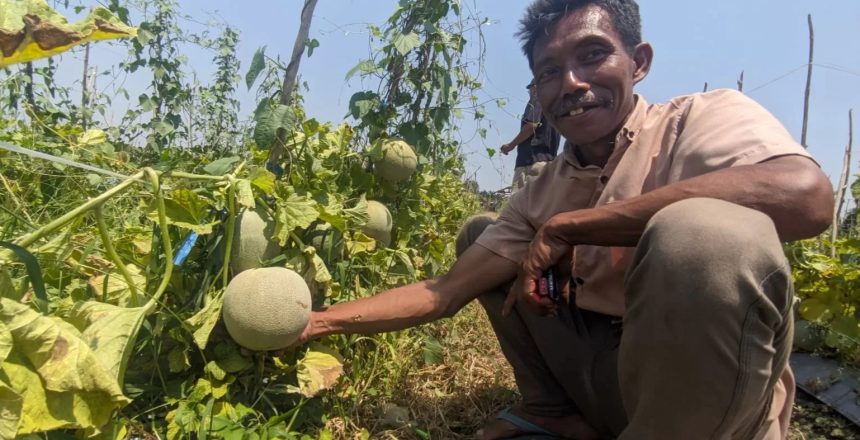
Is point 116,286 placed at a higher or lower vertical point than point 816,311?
higher

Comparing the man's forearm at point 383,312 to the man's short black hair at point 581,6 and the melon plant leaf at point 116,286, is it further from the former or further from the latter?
the man's short black hair at point 581,6

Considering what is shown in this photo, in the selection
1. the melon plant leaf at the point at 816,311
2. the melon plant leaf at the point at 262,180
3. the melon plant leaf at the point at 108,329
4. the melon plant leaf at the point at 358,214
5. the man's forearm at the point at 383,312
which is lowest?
the melon plant leaf at the point at 816,311

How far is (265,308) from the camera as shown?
158cm

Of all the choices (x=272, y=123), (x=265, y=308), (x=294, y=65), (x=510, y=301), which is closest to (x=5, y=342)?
(x=265, y=308)

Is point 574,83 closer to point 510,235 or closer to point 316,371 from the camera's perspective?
point 510,235

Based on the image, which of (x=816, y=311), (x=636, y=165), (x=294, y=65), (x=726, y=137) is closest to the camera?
(x=726, y=137)

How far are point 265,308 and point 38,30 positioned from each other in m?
0.80

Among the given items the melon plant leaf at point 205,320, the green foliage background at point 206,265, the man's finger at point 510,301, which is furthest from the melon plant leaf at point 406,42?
the melon plant leaf at point 205,320

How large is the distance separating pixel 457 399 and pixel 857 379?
1.64 meters

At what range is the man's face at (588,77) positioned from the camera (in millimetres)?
1808

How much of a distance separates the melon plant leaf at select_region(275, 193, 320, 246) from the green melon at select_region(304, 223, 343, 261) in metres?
0.21

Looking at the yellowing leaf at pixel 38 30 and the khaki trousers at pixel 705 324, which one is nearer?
the yellowing leaf at pixel 38 30

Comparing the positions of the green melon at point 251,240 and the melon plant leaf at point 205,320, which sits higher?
the green melon at point 251,240

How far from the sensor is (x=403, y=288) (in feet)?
6.23
